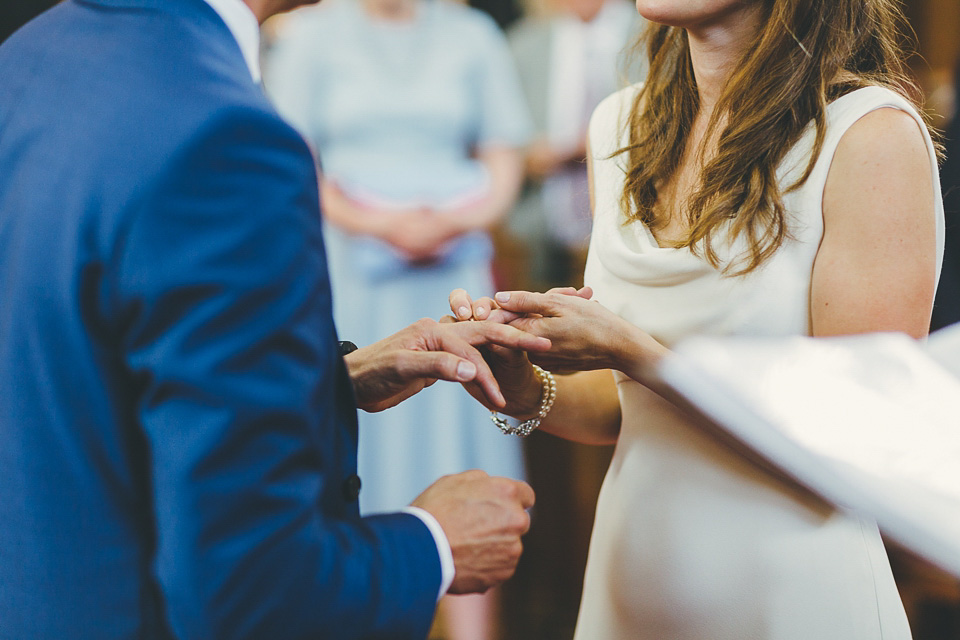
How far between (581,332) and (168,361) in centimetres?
59

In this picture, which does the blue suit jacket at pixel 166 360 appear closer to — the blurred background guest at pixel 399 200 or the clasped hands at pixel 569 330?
the clasped hands at pixel 569 330

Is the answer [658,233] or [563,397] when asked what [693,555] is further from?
[658,233]

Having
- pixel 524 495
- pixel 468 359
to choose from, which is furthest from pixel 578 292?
pixel 524 495

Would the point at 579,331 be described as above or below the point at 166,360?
below

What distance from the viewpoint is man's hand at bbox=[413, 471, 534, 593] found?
993 mm

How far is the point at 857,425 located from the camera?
91cm

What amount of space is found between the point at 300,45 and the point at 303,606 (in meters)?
2.18

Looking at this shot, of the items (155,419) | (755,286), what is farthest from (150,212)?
(755,286)

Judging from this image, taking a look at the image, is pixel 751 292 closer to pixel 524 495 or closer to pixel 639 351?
pixel 639 351

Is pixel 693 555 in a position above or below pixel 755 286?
below

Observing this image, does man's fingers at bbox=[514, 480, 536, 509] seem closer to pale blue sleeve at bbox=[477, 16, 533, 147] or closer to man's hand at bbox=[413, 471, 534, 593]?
man's hand at bbox=[413, 471, 534, 593]

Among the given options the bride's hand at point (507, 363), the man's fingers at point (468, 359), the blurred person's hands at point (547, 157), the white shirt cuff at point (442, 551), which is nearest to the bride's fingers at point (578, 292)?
the bride's hand at point (507, 363)

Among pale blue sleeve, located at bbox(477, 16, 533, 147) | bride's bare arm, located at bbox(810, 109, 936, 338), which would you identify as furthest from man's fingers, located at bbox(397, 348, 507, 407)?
pale blue sleeve, located at bbox(477, 16, 533, 147)

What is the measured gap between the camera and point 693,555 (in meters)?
1.28
